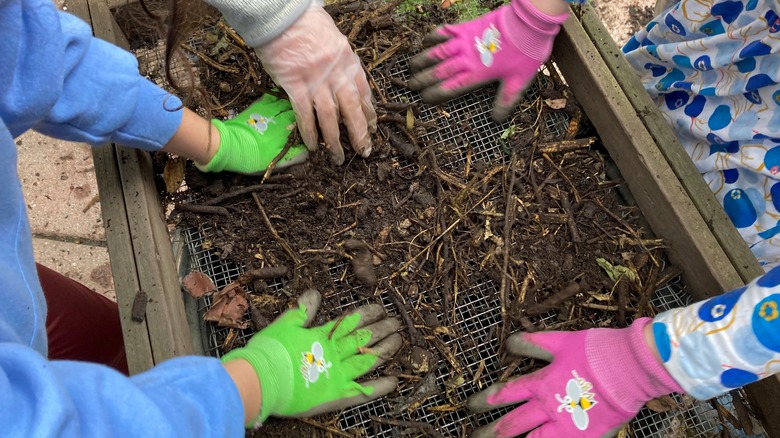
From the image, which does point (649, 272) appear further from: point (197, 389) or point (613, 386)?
point (197, 389)

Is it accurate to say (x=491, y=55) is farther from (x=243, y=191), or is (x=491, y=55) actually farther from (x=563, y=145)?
(x=243, y=191)

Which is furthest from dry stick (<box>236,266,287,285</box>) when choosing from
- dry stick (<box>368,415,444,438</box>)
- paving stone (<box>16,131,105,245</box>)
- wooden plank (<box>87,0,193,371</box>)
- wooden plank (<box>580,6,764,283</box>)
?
paving stone (<box>16,131,105,245</box>)

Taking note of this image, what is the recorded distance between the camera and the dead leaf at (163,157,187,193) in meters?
1.14

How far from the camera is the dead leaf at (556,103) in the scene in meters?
1.24

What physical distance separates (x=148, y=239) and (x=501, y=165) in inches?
29.4

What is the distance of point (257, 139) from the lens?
3.77 feet

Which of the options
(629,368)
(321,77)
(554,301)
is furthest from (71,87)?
(629,368)

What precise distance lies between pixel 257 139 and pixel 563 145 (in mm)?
678

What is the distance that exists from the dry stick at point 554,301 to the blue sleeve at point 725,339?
0.17 m

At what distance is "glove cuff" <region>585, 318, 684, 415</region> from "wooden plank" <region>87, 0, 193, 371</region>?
76 centimetres

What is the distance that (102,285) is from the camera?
1.72m

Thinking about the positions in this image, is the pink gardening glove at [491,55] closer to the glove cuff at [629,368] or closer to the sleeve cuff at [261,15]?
the sleeve cuff at [261,15]

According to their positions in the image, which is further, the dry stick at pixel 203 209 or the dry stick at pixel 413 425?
the dry stick at pixel 203 209

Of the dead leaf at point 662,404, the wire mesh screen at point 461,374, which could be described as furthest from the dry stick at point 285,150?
the dead leaf at point 662,404
